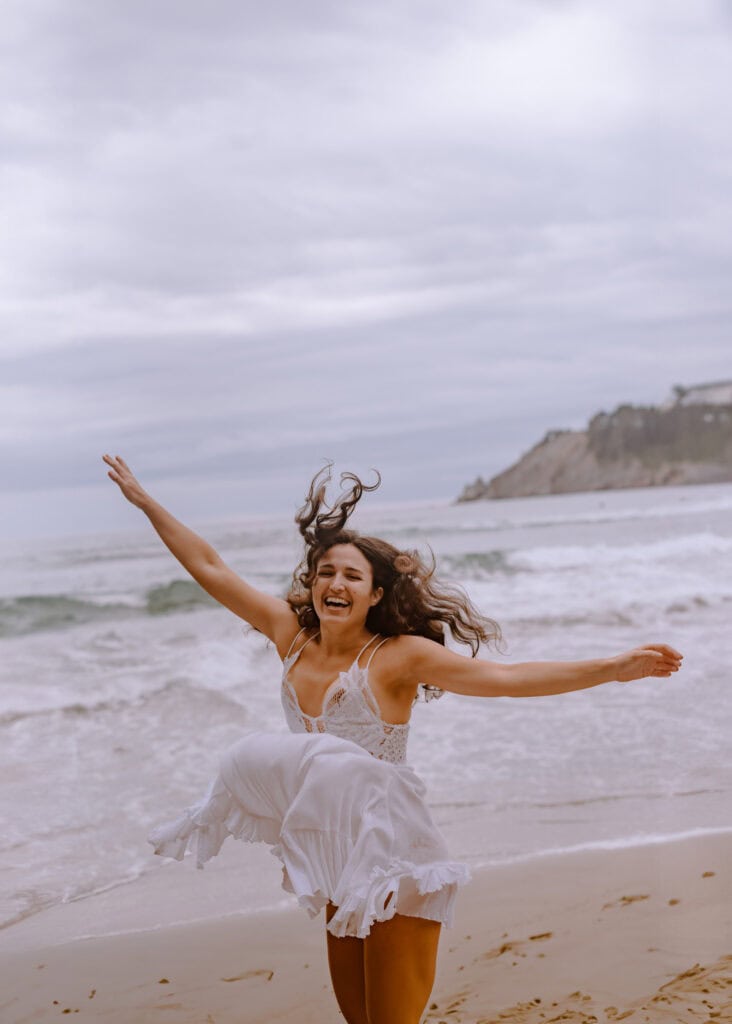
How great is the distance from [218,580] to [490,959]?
7.03 feet

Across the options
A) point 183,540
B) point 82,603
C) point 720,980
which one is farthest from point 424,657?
point 82,603

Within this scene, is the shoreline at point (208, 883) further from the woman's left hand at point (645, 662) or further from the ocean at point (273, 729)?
the woman's left hand at point (645, 662)

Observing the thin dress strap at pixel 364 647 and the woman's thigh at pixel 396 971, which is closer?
the woman's thigh at pixel 396 971

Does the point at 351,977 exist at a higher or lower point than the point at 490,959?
higher

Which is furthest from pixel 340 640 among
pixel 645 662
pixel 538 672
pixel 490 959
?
pixel 490 959

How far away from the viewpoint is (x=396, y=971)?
323 cm

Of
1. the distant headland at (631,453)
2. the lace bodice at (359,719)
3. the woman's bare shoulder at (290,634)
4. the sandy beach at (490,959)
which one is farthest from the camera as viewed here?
the distant headland at (631,453)

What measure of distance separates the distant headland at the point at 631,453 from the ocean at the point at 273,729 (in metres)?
77.0

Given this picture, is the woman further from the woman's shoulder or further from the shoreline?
the shoreline

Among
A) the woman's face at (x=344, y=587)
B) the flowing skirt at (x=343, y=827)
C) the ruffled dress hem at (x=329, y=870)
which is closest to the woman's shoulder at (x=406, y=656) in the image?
the woman's face at (x=344, y=587)

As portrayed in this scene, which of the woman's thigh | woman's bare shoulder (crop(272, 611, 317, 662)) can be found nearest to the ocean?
woman's bare shoulder (crop(272, 611, 317, 662))

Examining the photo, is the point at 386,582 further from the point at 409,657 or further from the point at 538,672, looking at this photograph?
the point at 538,672

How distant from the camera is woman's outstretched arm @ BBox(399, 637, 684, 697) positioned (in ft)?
10.8

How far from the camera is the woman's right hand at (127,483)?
4012 mm
